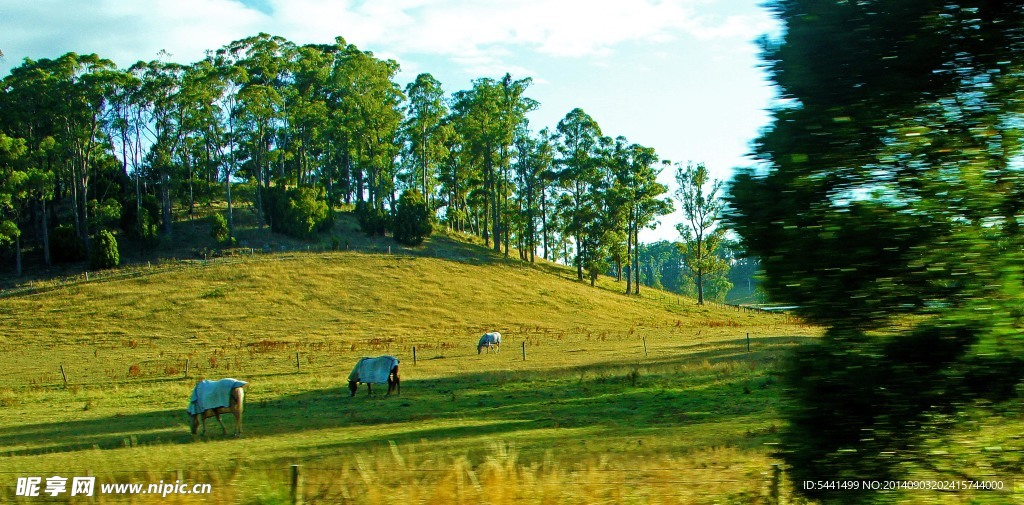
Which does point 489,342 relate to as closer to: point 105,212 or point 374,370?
point 374,370

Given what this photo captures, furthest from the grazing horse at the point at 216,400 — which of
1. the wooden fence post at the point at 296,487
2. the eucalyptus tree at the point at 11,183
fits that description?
the eucalyptus tree at the point at 11,183

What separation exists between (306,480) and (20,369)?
36.6m

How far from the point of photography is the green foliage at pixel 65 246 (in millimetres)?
67562

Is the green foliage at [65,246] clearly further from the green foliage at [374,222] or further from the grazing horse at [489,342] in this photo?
the grazing horse at [489,342]

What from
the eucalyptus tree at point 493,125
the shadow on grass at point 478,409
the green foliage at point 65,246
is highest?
the eucalyptus tree at point 493,125

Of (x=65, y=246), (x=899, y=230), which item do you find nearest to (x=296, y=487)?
(x=899, y=230)

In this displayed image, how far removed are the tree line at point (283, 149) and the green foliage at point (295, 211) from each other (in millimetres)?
173

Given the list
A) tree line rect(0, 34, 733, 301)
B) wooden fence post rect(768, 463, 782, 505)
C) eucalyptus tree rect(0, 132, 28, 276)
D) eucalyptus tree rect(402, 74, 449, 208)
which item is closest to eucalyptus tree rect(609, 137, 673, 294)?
tree line rect(0, 34, 733, 301)

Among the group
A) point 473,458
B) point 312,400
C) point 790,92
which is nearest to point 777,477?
point 790,92

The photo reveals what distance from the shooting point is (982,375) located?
5.25 m

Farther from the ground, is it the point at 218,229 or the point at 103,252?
the point at 218,229

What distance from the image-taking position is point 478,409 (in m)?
20.8

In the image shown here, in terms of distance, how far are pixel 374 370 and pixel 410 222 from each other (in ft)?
185

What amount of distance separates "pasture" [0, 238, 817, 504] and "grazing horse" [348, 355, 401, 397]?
636mm
